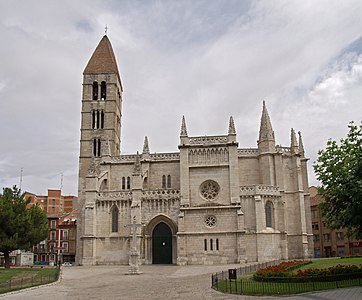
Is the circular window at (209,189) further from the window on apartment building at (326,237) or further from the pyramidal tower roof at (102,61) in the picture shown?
the window on apartment building at (326,237)

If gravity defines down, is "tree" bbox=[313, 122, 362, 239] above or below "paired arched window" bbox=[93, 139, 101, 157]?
below

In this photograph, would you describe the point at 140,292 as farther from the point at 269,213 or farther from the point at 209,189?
the point at 269,213

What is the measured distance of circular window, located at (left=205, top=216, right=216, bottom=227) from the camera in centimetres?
4338

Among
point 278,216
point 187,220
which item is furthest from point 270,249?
point 187,220

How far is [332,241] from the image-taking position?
205ft

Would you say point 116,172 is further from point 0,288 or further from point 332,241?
point 332,241

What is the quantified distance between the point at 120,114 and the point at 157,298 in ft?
154

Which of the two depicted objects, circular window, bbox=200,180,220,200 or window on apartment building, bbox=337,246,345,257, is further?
window on apartment building, bbox=337,246,345,257

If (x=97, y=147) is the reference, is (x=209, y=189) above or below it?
below

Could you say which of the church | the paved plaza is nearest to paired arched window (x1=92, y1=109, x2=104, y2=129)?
the church

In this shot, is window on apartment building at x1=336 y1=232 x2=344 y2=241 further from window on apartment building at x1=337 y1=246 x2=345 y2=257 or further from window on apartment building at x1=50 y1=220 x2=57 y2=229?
window on apartment building at x1=50 y1=220 x2=57 y2=229

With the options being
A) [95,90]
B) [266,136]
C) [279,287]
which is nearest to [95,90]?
[95,90]

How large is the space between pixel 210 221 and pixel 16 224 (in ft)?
64.4

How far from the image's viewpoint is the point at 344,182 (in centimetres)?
2052
